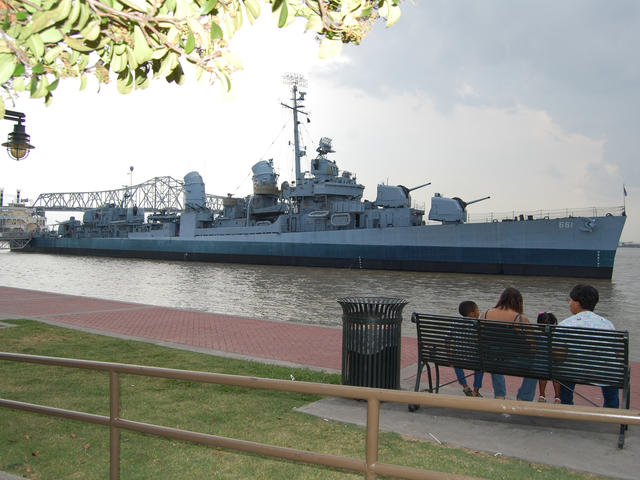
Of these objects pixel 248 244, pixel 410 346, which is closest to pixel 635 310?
pixel 410 346

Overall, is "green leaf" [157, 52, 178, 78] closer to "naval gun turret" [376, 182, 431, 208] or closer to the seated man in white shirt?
the seated man in white shirt

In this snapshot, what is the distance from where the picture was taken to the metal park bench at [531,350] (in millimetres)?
4270

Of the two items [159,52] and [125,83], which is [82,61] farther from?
[159,52]

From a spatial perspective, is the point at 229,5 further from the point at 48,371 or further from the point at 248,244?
the point at 248,244

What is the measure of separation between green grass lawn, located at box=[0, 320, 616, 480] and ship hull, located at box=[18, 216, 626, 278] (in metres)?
29.6

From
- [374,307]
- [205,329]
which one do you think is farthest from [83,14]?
[205,329]

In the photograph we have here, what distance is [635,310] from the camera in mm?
16953

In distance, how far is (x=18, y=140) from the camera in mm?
7059

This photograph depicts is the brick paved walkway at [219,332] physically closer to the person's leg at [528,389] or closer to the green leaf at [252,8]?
the person's leg at [528,389]

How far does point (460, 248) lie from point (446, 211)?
9.46ft

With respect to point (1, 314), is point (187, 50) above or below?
above

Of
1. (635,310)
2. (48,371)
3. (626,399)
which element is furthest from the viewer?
(635,310)

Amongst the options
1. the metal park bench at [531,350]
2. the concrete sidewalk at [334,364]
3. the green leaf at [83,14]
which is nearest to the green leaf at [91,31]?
the green leaf at [83,14]

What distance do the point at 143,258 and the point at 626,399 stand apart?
196 feet
